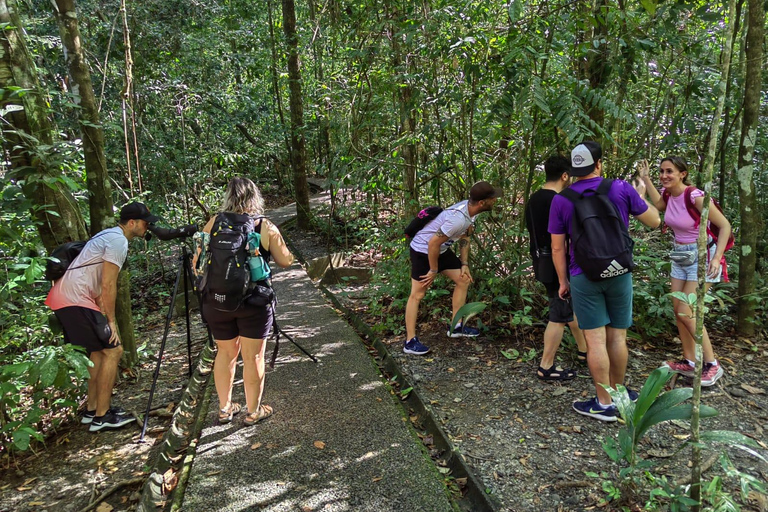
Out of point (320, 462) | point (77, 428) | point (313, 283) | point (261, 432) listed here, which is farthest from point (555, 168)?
point (313, 283)

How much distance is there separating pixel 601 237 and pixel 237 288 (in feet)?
8.23

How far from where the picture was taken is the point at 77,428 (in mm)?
4133

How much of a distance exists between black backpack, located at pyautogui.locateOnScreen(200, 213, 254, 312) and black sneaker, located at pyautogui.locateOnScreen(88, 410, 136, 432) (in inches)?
61.2

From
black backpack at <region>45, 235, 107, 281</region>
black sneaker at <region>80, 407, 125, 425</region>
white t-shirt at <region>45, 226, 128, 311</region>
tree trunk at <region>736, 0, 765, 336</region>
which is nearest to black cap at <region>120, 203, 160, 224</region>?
white t-shirt at <region>45, 226, 128, 311</region>

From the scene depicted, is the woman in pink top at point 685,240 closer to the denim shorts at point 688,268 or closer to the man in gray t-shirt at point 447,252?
the denim shorts at point 688,268

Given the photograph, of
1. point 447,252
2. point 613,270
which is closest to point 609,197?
point 613,270

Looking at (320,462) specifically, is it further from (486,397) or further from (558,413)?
(558,413)

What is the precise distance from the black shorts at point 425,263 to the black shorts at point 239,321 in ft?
5.67

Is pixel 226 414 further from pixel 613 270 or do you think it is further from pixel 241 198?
pixel 613 270

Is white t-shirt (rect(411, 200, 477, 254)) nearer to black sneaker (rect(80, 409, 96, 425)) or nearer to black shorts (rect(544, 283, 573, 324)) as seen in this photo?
black shorts (rect(544, 283, 573, 324))

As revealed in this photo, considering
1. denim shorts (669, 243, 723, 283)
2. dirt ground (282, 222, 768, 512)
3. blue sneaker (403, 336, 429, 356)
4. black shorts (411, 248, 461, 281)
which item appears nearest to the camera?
dirt ground (282, 222, 768, 512)

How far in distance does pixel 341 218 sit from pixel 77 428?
812cm

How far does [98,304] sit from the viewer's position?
400 cm

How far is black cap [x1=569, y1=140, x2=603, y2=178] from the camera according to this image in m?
3.29
